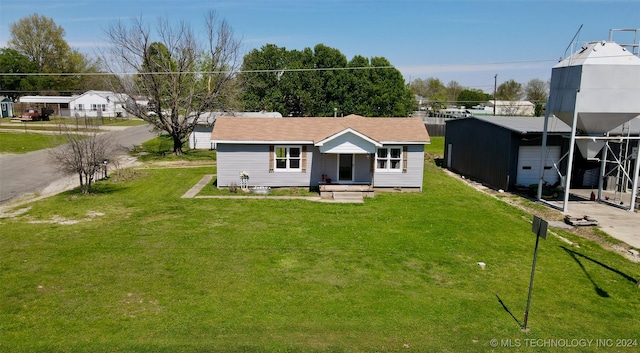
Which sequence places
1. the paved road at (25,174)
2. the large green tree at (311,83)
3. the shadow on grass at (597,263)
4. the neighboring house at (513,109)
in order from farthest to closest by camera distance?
the neighboring house at (513,109)
the large green tree at (311,83)
the paved road at (25,174)
the shadow on grass at (597,263)

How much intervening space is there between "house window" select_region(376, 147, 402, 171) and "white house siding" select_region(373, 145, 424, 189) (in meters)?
0.28

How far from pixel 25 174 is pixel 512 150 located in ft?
90.5

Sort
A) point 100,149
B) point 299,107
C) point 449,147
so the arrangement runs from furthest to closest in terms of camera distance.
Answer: point 299,107, point 449,147, point 100,149

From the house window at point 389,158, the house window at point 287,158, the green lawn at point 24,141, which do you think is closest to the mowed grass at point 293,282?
the house window at point 287,158

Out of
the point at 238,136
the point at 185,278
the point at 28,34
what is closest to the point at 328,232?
the point at 185,278

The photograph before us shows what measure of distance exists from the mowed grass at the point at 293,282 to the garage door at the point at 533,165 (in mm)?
5694

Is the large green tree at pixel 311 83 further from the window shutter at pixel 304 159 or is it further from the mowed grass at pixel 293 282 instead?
the mowed grass at pixel 293 282

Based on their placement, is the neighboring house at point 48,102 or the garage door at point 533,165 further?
the neighboring house at point 48,102

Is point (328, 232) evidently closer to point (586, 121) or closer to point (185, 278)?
point (185, 278)

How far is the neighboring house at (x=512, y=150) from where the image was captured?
2389 centimetres

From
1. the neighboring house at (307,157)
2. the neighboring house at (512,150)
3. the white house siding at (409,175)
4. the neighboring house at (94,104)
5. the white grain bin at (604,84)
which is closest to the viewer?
the white grain bin at (604,84)

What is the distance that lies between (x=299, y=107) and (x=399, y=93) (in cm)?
1242

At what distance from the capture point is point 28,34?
245 feet

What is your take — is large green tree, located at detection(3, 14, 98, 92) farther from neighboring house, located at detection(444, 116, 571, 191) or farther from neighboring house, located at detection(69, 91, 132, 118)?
neighboring house, located at detection(444, 116, 571, 191)
